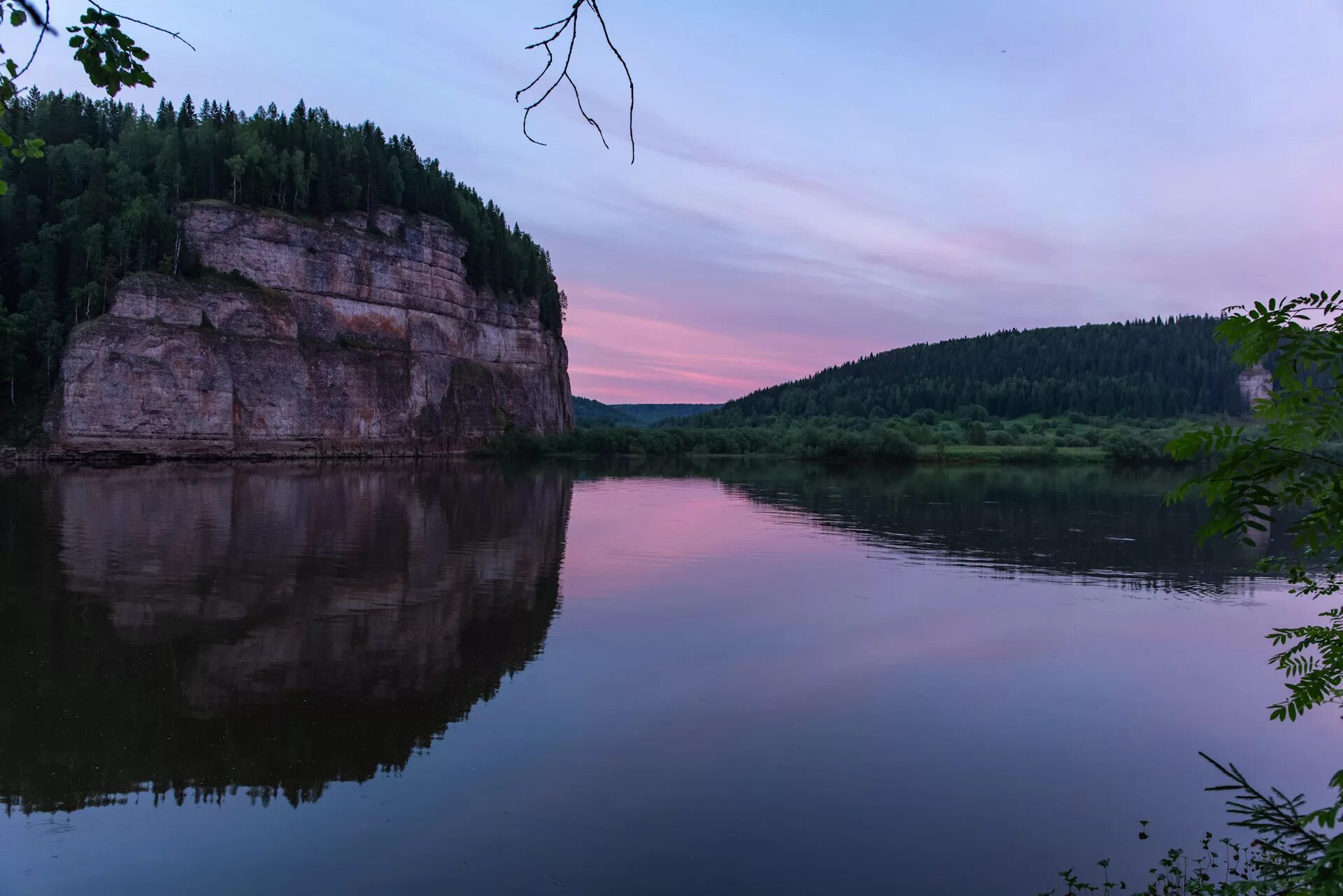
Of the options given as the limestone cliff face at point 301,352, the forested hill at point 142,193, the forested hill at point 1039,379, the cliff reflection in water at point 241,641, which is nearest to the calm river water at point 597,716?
the cliff reflection in water at point 241,641

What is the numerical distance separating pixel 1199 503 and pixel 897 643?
4874 centimetres

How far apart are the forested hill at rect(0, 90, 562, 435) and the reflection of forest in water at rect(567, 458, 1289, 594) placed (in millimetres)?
36208

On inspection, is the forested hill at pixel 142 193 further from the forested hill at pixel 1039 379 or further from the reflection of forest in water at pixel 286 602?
the forested hill at pixel 1039 379

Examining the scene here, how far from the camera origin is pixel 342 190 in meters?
83.8

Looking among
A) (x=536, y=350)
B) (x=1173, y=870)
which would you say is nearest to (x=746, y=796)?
(x=1173, y=870)

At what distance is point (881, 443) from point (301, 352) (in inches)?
2467

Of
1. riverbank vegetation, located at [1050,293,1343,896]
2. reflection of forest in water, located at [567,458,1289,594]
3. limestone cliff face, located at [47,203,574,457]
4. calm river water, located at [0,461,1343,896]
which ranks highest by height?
limestone cliff face, located at [47,203,574,457]

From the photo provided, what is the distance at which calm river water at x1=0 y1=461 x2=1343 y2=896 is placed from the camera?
831cm

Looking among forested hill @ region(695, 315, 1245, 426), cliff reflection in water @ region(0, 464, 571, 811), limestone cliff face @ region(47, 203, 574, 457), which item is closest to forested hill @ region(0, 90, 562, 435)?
limestone cliff face @ region(47, 203, 574, 457)

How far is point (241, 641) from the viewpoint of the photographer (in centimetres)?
1502

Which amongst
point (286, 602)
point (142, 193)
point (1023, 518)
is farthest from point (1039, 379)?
point (286, 602)

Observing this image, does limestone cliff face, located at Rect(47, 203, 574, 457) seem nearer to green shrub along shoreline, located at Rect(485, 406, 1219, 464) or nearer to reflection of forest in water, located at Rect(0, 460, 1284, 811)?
green shrub along shoreline, located at Rect(485, 406, 1219, 464)

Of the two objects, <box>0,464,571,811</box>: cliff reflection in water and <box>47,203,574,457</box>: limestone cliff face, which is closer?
<box>0,464,571,811</box>: cliff reflection in water

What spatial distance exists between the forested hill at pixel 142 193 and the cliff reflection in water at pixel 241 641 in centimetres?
4095
